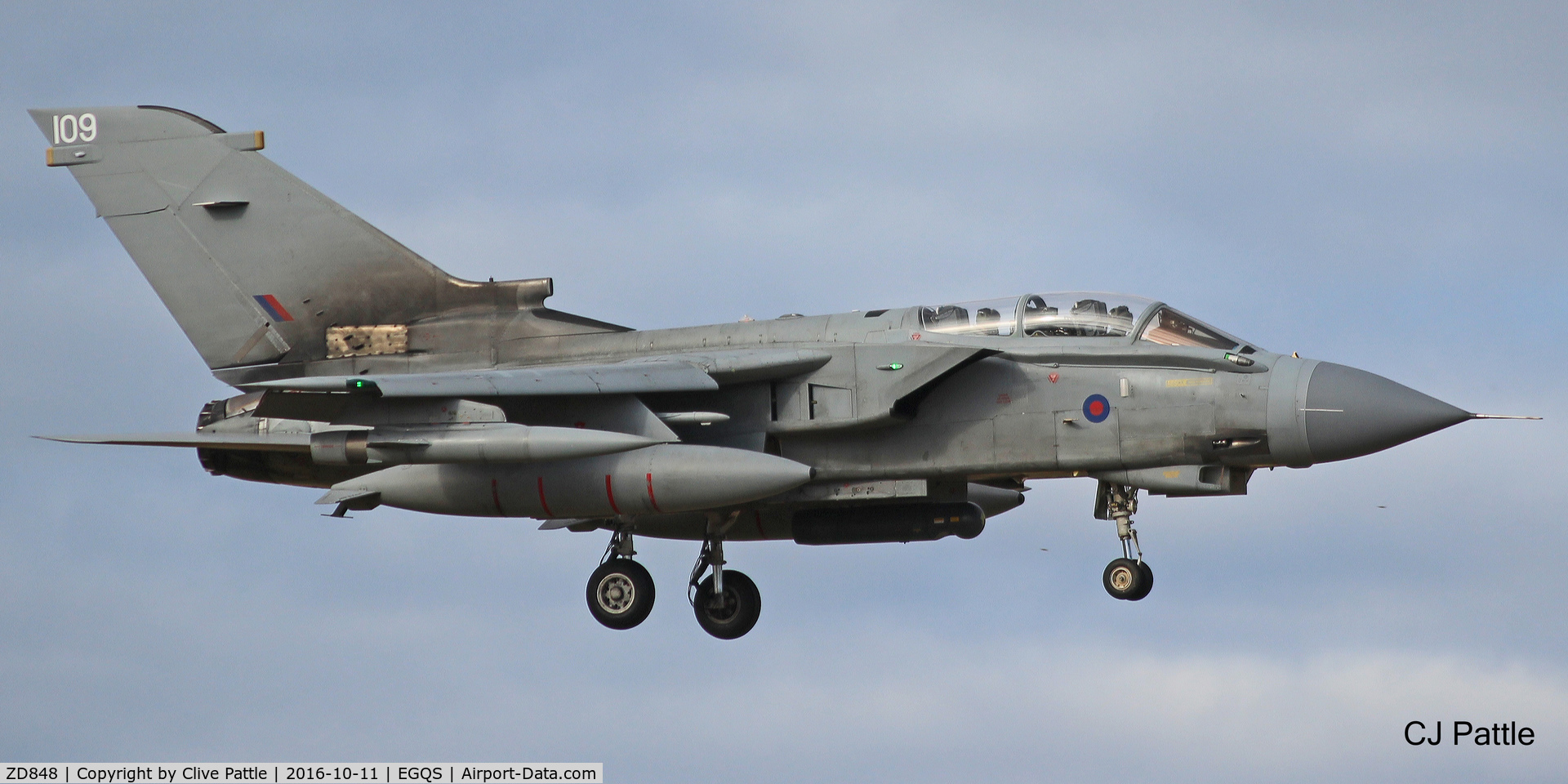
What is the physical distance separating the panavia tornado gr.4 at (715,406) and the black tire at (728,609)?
26 millimetres

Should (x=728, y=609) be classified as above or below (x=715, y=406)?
below

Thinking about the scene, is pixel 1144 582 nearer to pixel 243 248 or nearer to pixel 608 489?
pixel 608 489

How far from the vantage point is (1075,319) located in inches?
690

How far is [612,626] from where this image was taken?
19094 millimetres

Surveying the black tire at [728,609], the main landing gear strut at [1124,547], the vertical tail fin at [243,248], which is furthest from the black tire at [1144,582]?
the vertical tail fin at [243,248]

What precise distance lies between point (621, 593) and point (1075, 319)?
588 cm

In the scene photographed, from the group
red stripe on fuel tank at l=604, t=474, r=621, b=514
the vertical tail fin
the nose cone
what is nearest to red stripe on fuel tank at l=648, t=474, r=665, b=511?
red stripe on fuel tank at l=604, t=474, r=621, b=514

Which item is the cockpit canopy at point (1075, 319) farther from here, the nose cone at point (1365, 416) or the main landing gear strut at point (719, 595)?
the main landing gear strut at point (719, 595)

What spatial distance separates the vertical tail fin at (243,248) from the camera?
20.2 meters

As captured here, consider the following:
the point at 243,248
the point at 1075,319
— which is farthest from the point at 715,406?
the point at 243,248

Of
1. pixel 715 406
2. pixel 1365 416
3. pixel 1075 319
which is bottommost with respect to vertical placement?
pixel 1365 416

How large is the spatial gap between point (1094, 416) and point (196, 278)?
10.9m

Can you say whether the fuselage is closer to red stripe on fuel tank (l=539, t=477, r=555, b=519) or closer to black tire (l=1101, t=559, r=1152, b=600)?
red stripe on fuel tank (l=539, t=477, r=555, b=519)

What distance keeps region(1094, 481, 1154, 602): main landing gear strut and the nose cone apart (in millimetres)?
2118
